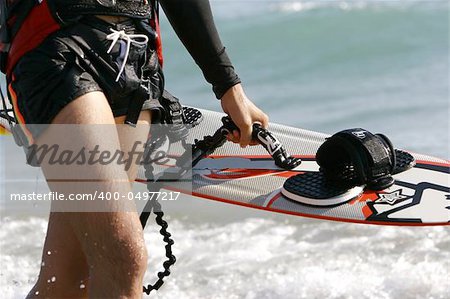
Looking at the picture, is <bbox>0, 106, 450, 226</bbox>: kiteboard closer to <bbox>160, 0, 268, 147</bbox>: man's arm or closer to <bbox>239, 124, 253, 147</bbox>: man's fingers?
<bbox>239, 124, 253, 147</bbox>: man's fingers

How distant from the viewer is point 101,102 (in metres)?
2.67

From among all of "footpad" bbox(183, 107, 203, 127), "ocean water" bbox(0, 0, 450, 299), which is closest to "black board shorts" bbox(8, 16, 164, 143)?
"footpad" bbox(183, 107, 203, 127)

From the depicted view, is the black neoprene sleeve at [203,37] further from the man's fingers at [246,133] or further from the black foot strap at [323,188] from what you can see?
the black foot strap at [323,188]

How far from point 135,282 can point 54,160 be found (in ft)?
1.57

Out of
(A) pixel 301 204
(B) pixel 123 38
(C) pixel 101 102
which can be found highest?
(B) pixel 123 38

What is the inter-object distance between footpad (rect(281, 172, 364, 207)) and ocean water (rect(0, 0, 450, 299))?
2.99 ft

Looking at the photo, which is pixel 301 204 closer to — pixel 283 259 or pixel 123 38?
pixel 123 38

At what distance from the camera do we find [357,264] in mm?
4625

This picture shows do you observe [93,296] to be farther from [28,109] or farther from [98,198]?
[28,109]

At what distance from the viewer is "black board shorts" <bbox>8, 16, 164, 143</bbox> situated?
2.67 m

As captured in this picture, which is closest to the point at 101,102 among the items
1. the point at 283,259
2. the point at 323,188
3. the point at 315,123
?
the point at 323,188

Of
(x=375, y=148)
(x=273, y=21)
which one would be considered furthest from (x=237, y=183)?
Result: (x=273, y=21)

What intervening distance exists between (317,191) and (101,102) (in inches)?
45.2

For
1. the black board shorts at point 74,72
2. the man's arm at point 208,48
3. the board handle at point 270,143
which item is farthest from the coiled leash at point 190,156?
the black board shorts at point 74,72
